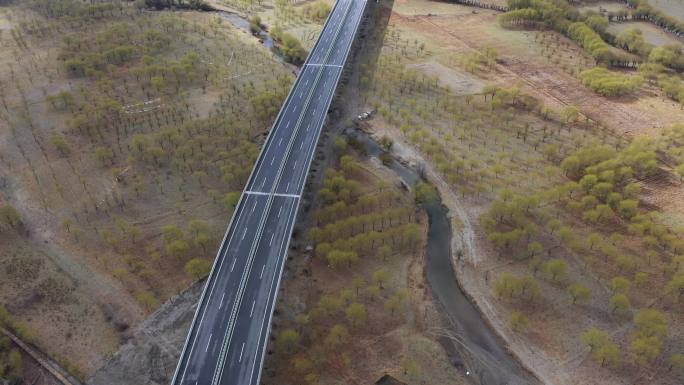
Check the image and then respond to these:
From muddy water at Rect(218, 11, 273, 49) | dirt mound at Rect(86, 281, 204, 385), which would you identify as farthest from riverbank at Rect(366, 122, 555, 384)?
muddy water at Rect(218, 11, 273, 49)

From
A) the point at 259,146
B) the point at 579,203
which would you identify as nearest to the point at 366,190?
the point at 259,146

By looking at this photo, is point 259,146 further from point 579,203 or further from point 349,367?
point 579,203

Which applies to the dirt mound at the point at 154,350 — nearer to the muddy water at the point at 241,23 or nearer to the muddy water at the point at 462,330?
the muddy water at the point at 462,330

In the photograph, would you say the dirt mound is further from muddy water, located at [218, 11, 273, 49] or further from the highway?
muddy water, located at [218, 11, 273, 49]

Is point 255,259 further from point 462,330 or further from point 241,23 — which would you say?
point 241,23

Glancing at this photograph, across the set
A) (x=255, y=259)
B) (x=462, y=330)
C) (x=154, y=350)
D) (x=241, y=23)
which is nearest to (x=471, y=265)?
(x=462, y=330)
